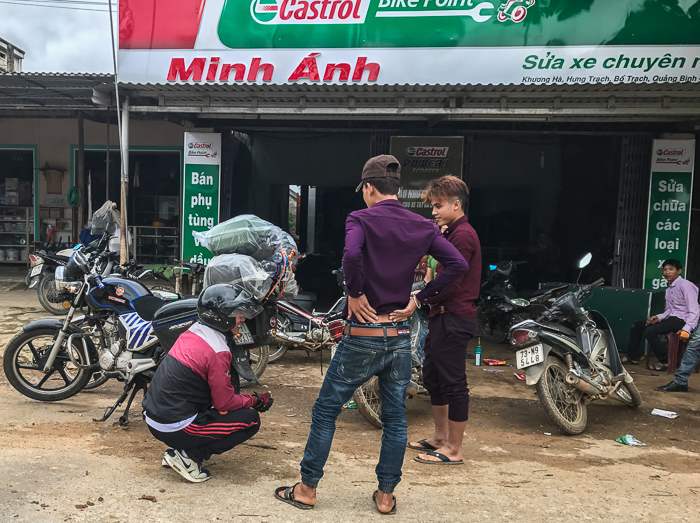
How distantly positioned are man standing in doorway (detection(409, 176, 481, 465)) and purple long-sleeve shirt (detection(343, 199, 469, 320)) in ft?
2.51

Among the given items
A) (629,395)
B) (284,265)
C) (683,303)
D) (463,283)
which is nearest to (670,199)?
(683,303)

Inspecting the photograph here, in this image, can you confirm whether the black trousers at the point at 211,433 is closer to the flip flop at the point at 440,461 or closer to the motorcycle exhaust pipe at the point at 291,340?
the flip flop at the point at 440,461

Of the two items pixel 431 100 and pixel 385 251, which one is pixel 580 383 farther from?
pixel 431 100

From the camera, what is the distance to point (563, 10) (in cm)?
805

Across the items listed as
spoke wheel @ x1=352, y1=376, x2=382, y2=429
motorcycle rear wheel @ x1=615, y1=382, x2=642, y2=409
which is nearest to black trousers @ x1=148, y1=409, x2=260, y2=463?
spoke wheel @ x1=352, y1=376, x2=382, y2=429

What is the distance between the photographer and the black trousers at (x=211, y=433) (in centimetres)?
316

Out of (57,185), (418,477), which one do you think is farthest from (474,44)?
(57,185)

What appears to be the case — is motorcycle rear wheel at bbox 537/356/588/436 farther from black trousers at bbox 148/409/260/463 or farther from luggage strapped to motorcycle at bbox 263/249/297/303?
black trousers at bbox 148/409/260/463

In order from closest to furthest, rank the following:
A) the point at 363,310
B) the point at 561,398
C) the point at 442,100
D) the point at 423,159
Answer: the point at 363,310 → the point at 561,398 → the point at 442,100 → the point at 423,159

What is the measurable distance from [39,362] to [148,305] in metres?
1.12

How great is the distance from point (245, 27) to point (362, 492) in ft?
23.8

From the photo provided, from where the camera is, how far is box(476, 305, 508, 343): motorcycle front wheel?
789 centimetres

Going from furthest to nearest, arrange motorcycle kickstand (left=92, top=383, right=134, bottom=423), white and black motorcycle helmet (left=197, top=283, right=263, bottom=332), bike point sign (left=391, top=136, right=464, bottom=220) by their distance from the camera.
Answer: bike point sign (left=391, top=136, right=464, bottom=220)
motorcycle kickstand (left=92, top=383, right=134, bottom=423)
white and black motorcycle helmet (left=197, top=283, right=263, bottom=332)

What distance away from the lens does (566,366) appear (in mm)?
4586
